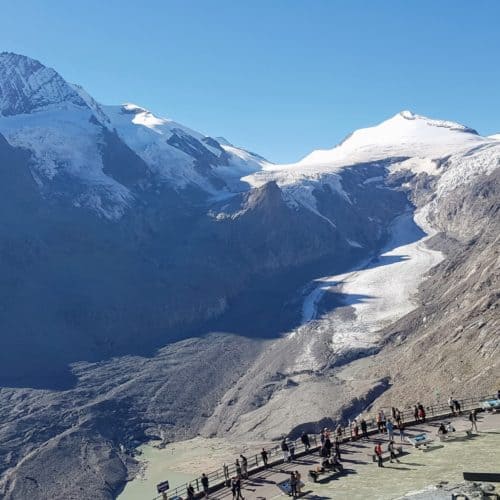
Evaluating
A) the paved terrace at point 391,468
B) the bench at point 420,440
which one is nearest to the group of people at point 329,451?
the paved terrace at point 391,468

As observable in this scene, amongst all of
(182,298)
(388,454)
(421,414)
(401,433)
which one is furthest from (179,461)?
(182,298)

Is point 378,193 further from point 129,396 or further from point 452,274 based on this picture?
point 129,396

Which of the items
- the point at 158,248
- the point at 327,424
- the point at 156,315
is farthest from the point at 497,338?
the point at 158,248

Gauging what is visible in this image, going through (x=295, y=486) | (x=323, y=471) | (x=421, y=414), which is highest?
(x=295, y=486)

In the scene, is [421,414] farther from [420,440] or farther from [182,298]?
[182,298]

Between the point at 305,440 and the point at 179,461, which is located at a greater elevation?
the point at 305,440

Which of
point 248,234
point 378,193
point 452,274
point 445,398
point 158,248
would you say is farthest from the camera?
point 378,193

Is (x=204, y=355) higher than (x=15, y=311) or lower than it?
lower

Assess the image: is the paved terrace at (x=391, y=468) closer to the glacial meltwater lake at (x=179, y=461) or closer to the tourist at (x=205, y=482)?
the tourist at (x=205, y=482)
